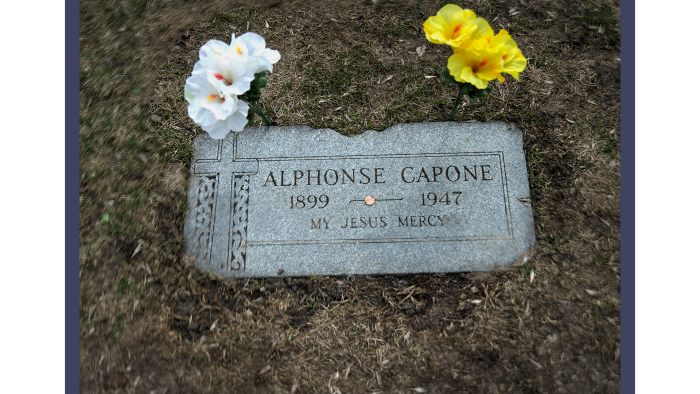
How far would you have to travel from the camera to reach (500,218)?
2.42m

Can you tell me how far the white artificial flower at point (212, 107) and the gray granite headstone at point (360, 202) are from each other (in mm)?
605

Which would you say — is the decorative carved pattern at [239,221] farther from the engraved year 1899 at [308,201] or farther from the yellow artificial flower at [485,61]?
the yellow artificial flower at [485,61]

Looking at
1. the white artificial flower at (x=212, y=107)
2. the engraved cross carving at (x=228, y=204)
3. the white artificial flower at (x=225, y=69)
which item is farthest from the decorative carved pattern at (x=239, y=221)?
the white artificial flower at (x=225, y=69)

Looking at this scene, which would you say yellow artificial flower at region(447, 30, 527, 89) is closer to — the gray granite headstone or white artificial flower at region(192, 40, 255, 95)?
the gray granite headstone

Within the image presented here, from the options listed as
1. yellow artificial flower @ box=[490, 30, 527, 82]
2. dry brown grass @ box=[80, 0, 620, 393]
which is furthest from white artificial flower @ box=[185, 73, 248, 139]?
yellow artificial flower @ box=[490, 30, 527, 82]

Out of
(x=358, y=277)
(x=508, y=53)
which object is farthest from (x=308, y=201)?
(x=508, y=53)

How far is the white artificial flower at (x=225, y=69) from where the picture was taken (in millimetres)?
1868

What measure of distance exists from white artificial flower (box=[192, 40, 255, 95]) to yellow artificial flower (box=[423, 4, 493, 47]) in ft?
3.13

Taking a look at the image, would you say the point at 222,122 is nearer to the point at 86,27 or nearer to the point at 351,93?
the point at 351,93

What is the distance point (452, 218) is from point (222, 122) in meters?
1.48

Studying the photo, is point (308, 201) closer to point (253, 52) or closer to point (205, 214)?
point (205, 214)

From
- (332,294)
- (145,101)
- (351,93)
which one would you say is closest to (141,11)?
(145,101)

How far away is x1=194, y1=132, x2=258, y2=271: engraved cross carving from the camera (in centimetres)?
239

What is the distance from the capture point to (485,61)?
1.97 metres
